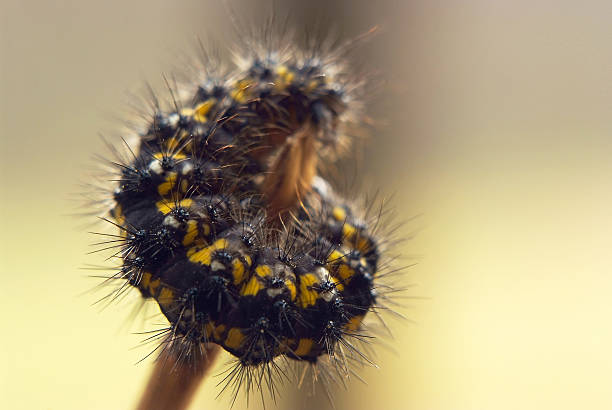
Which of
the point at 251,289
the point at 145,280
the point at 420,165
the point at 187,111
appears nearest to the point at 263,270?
the point at 251,289

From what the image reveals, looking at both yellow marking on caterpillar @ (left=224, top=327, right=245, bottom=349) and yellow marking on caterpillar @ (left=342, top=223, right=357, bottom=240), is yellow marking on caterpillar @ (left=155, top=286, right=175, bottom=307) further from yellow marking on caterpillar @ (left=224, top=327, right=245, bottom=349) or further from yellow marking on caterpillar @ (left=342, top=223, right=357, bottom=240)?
yellow marking on caterpillar @ (left=342, top=223, right=357, bottom=240)

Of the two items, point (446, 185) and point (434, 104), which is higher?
point (434, 104)

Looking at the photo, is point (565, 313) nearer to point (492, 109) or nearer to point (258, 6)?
point (492, 109)

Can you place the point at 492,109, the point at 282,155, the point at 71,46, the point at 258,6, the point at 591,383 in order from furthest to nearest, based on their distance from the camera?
the point at 258,6, the point at 492,109, the point at 71,46, the point at 591,383, the point at 282,155

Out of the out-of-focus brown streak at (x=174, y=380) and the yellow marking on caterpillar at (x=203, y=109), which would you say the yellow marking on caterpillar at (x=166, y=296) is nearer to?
the out-of-focus brown streak at (x=174, y=380)

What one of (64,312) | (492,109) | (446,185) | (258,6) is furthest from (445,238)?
(64,312)
